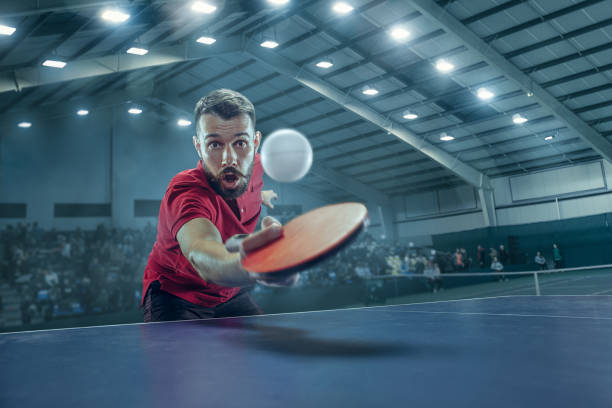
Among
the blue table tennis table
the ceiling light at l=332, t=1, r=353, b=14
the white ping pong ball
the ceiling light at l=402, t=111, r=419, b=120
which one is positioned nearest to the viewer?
the blue table tennis table

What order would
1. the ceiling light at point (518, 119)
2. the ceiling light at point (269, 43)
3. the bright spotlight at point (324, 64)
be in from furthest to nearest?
the ceiling light at point (518, 119) < the bright spotlight at point (324, 64) < the ceiling light at point (269, 43)

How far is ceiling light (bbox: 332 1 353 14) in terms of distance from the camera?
11.5 metres

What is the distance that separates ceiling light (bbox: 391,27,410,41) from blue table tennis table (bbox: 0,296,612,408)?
11781mm

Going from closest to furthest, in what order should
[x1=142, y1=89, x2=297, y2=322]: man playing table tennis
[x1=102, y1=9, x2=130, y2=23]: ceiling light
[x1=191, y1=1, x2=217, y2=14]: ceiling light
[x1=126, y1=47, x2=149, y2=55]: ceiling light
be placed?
[x1=142, y1=89, x2=297, y2=322]: man playing table tennis → [x1=102, y1=9, x2=130, y2=23]: ceiling light → [x1=191, y1=1, x2=217, y2=14]: ceiling light → [x1=126, y1=47, x2=149, y2=55]: ceiling light

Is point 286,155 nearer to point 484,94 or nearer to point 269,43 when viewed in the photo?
point 269,43

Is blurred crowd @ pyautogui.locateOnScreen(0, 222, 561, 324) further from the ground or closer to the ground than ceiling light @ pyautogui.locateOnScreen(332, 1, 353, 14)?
closer to the ground

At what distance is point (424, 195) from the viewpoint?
25594 millimetres

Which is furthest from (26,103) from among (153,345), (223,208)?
(153,345)

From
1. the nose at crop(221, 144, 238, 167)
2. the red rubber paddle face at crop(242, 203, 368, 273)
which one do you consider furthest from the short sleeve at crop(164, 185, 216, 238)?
the red rubber paddle face at crop(242, 203, 368, 273)

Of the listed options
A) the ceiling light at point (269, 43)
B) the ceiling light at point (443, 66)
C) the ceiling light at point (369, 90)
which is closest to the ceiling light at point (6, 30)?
the ceiling light at point (269, 43)

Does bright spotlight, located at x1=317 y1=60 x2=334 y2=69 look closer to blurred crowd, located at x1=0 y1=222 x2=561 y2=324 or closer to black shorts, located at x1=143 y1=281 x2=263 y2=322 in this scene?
blurred crowd, located at x1=0 y1=222 x2=561 y2=324

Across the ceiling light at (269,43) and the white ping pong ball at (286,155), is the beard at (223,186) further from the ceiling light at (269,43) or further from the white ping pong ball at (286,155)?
the ceiling light at (269,43)

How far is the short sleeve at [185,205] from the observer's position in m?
2.46

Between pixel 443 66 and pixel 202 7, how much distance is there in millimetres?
7629
